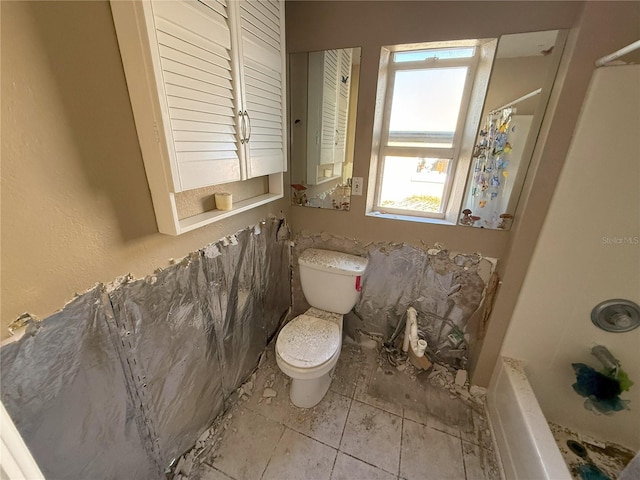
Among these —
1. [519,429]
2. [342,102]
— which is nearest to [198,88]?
[342,102]

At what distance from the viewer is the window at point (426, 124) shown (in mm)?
1375

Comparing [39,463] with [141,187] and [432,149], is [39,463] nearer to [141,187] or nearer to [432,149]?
[141,187]

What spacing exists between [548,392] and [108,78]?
2.28 m

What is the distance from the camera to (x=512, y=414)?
1.23 m

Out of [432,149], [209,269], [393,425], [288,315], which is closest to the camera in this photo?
[209,269]

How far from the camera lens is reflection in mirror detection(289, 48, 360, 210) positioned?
1.47 meters

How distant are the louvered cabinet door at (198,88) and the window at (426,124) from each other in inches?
33.8

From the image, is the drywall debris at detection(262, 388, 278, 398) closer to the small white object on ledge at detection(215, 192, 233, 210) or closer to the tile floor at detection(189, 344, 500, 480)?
the tile floor at detection(189, 344, 500, 480)

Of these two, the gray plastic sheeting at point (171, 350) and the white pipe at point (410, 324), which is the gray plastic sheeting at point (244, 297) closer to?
the gray plastic sheeting at point (171, 350)

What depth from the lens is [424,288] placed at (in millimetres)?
1683

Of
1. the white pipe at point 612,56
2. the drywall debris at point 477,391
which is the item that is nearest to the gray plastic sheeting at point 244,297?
the drywall debris at point 477,391

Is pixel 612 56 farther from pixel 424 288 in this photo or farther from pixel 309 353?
pixel 309 353

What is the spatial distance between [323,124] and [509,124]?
3.12 ft

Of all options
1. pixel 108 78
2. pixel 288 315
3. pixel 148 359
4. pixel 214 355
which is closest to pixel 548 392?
pixel 288 315
